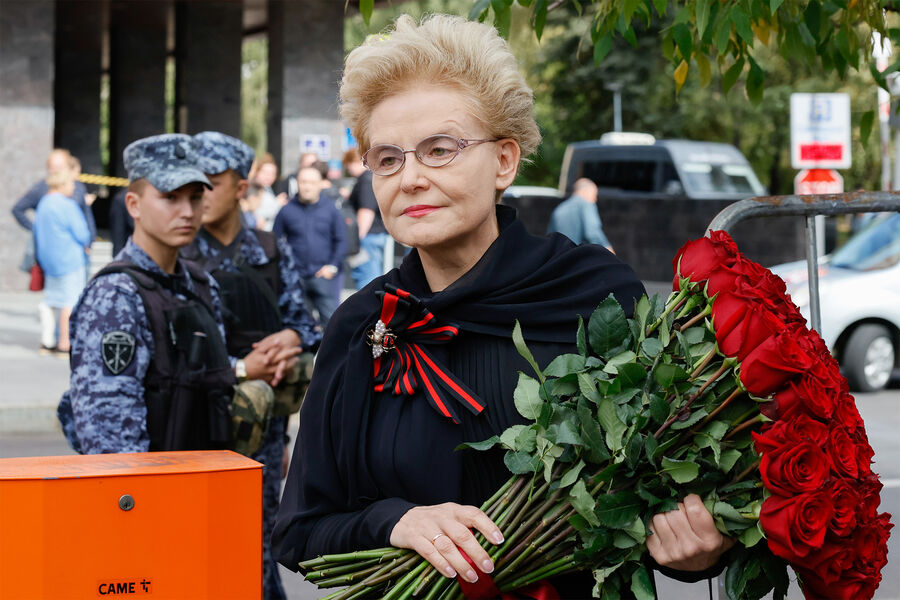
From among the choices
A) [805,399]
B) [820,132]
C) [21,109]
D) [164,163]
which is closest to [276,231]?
[820,132]

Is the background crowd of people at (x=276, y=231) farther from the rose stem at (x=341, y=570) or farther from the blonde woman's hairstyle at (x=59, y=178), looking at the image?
the rose stem at (x=341, y=570)

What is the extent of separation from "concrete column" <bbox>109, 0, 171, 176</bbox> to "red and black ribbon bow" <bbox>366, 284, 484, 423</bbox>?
31.8 m

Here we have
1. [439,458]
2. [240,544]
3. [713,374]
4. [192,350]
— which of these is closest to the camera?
[713,374]

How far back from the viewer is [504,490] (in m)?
2.13

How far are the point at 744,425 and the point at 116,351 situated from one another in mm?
2216

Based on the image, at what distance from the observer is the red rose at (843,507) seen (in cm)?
192

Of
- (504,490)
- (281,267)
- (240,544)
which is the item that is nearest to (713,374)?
(504,490)

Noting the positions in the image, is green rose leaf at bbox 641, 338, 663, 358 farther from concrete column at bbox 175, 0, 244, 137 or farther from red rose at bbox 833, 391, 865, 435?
concrete column at bbox 175, 0, 244, 137

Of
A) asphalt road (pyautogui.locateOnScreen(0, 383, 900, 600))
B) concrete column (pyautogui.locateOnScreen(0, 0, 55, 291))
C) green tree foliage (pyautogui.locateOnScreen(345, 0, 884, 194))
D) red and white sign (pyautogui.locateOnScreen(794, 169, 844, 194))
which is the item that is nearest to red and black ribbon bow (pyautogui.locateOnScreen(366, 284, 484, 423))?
asphalt road (pyautogui.locateOnScreen(0, 383, 900, 600))

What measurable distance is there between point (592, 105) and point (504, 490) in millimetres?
44297

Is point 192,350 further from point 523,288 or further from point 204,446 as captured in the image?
point 523,288

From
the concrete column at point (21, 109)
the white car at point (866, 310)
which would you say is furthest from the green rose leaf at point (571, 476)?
the concrete column at point (21, 109)

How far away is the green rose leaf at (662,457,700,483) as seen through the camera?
1.96 meters

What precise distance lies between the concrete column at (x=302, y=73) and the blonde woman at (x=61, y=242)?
37.7 ft
